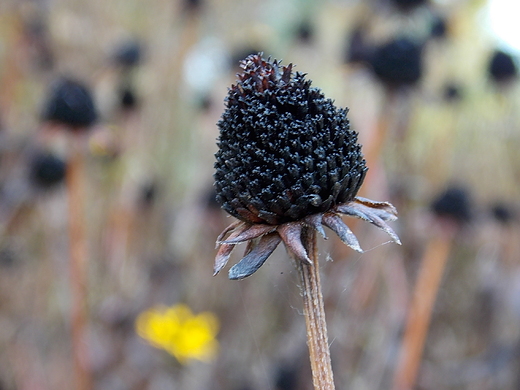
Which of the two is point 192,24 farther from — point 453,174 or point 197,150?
point 453,174

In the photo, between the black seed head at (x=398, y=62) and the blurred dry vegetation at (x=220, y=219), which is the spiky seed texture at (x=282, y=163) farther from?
the black seed head at (x=398, y=62)

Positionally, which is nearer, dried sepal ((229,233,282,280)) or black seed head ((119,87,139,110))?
dried sepal ((229,233,282,280))

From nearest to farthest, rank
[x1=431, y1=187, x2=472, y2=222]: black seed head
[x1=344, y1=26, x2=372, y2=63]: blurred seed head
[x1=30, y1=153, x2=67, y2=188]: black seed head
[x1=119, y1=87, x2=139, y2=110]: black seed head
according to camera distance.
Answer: [x1=431, y1=187, x2=472, y2=222]: black seed head, [x1=30, y1=153, x2=67, y2=188]: black seed head, [x1=344, y1=26, x2=372, y2=63]: blurred seed head, [x1=119, y1=87, x2=139, y2=110]: black seed head

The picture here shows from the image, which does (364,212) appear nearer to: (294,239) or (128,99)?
(294,239)

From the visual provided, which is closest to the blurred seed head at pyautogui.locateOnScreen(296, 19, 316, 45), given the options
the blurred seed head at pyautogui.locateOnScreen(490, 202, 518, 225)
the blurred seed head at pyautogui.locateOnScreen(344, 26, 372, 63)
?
the blurred seed head at pyautogui.locateOnScreen(344, 26, 372, 63)

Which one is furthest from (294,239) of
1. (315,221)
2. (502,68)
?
(502,68)

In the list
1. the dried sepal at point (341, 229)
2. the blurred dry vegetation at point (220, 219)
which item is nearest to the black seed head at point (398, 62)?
the blurred dry vegetation at point (220, 219)

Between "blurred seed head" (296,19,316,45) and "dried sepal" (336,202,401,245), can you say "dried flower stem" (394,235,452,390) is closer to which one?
"dried sepal" (336,202,401,245)

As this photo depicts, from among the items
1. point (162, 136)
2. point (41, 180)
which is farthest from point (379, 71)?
point (162, 136)
